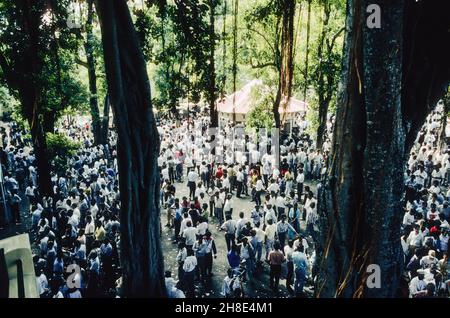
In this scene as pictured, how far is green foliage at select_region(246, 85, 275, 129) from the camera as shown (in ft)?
60.8

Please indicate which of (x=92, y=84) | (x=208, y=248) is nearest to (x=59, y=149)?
(x=92, y=84)

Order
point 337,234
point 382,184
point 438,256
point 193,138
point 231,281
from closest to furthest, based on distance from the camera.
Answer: point 382,184, point 337,234, point 231,281, point 438,256, point 193,138

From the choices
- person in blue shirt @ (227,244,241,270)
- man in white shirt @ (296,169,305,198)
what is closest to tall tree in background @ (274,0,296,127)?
person in blue shirt @ (227,244,241,270)

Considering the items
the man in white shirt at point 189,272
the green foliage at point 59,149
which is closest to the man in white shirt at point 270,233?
the man in white shirt at point 189,272

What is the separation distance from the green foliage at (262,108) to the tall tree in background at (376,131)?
48.7 feet

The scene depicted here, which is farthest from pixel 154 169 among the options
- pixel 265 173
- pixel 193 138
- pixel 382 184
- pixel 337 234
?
pixel 193 138

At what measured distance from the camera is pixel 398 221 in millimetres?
3566

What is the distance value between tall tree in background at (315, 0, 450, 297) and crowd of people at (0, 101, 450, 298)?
1.29 m

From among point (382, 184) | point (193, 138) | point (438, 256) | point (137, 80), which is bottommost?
point (438, 256)

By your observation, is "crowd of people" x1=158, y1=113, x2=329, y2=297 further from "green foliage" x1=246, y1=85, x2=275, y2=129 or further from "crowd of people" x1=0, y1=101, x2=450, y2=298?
"green foliage" x1=246, y1=85, x2=275, y2=129

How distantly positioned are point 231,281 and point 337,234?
180 inches

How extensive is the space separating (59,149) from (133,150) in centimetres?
978

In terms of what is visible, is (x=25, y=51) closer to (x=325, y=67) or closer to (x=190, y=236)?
(x=190, y=236)

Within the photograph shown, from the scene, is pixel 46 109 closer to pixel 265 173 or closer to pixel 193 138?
pixel 265 173
